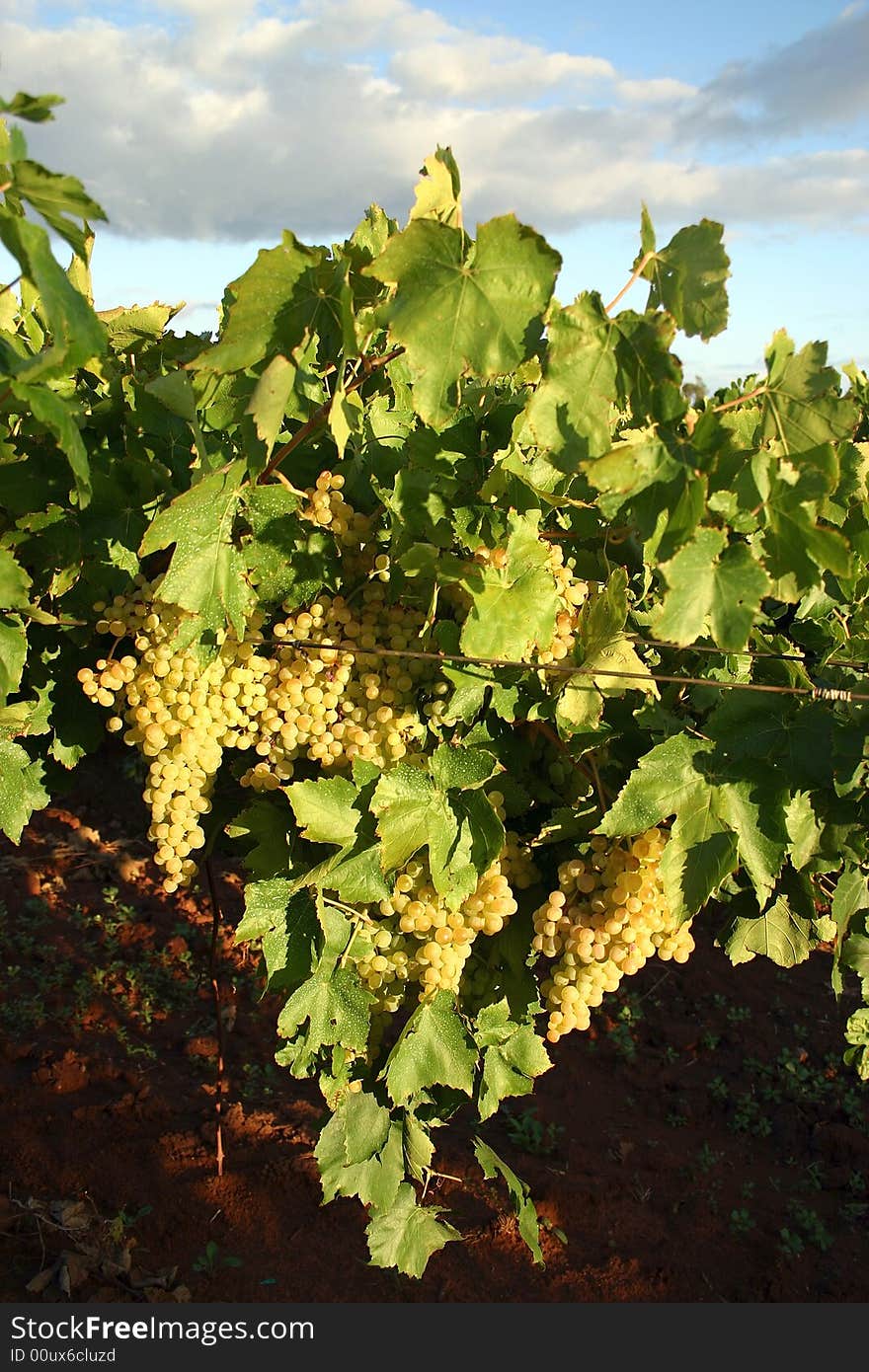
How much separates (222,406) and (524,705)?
36.4 inches

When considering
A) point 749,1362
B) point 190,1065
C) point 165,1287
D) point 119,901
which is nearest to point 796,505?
point 749,1362

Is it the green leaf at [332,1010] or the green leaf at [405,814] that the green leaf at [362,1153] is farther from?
the green leaf at [405,814]

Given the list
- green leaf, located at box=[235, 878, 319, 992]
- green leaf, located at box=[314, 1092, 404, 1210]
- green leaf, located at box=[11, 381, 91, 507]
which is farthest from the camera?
green leaf, located at box=[314, 1092, 404, 1210]

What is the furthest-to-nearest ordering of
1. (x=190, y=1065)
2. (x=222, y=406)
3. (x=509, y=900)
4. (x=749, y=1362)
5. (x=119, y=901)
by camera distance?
(x=119, y=901) → (x=190, y=1065) → (x=749, y=1362) → (x=222, y=406) → (x=509, y=900)

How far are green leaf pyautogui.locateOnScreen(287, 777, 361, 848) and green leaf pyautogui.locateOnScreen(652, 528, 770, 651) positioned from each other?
2.49 ft

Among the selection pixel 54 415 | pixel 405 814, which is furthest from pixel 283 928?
pixel 54 415

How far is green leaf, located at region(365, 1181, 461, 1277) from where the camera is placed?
313 cm

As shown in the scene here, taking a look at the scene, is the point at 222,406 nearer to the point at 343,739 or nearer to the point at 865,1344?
the point at 343,739

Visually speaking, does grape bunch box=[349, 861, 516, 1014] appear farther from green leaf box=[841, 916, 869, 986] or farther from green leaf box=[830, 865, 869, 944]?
green leaf box=[841, 916, 869, 986]

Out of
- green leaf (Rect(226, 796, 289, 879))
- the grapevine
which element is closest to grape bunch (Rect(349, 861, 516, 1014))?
the grapevine

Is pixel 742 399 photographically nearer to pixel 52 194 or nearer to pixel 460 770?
pixel 460 770

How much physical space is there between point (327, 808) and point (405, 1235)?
1650mm

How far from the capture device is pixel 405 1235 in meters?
3.20

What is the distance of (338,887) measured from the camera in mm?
2285
